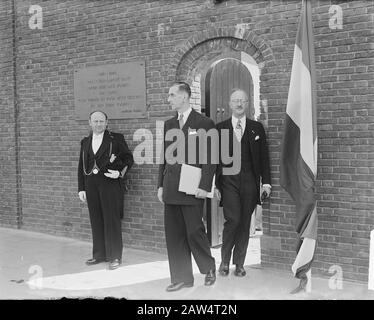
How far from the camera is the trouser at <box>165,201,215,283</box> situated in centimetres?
474

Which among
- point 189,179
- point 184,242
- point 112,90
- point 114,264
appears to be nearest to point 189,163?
point 189,179

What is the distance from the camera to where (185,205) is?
4.72m

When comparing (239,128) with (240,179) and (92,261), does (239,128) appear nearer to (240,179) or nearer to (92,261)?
(240,179)

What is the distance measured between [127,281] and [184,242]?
2.57 feet

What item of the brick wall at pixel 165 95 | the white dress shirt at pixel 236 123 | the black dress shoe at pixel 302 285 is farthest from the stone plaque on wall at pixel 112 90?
the black dress shoe at pixel 302 285

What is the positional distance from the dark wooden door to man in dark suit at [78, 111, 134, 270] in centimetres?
130

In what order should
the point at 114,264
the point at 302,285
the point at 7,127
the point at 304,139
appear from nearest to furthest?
the point at 304,139
the point at 302,285
the point at 114,264
the point at 7,127

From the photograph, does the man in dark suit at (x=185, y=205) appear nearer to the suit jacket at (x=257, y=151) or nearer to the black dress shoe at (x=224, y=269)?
the black dress shoe at (x=224, y=269)

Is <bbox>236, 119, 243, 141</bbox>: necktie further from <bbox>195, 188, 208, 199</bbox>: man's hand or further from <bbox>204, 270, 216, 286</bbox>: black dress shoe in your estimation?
<bbox>204, 270, 216, 286</bbox>: black dress shoe

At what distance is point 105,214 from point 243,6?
282 cm

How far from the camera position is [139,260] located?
19.7ft

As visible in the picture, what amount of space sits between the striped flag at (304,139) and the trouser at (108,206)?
210 centimetres


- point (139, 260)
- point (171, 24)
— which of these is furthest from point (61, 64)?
point (139, 260)

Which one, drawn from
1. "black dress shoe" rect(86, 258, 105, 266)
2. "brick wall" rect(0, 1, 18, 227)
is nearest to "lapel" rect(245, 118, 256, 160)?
"black dress shoe" rect(86, 258, 105, 266)
